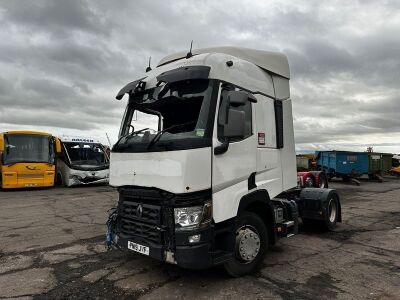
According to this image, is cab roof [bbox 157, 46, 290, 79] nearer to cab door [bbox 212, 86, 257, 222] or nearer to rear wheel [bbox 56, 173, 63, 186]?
cab door [bbox 212, 86, 257, 222]

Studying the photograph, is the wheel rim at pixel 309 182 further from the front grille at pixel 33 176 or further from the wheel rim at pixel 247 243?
the front grille at pixel 33 176

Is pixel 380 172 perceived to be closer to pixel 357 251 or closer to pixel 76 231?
pixel 357 251

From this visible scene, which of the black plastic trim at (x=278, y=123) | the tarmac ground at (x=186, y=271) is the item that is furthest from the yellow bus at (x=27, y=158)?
the black plastic trim at (x=278, y=123)

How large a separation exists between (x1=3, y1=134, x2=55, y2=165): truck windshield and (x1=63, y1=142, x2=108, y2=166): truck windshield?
1288 millimetres

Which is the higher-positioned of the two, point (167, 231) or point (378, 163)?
point (378, 163)

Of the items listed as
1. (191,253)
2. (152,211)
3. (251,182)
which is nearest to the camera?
(191,253)

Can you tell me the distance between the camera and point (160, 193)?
440 centimetres

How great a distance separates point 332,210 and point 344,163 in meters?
16.4

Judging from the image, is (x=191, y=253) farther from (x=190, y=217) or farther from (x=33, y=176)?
(x=33, y=176)

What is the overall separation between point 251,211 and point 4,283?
3618mm

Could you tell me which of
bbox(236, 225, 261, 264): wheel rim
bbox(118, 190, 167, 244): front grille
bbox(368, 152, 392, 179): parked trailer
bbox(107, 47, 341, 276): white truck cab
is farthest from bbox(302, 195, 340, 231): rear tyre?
bbox(368, 152, 392, 179): parked trailer

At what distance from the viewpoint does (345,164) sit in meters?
23.2

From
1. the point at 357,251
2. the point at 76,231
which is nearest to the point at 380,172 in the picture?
the point at 357,251

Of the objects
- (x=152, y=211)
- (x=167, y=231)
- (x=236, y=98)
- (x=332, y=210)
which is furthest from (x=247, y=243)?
(x=332, y=210)
